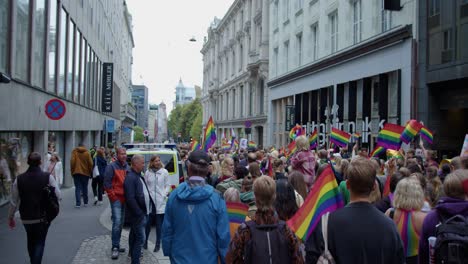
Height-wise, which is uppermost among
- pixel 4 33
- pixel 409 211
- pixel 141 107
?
pixel 141 107

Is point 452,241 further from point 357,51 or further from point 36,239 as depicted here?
point 357,51

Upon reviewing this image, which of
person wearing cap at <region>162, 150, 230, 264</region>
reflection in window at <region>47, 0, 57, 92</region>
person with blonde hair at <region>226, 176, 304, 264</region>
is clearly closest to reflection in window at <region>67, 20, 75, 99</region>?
reflection in window at <region>47, 0, 57, 92</region>

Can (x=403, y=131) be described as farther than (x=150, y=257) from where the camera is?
Yes

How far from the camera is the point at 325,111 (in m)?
25.0

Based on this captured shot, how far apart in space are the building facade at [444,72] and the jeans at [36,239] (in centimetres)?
1293

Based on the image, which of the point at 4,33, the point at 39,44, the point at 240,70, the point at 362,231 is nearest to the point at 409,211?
the point at 362,231

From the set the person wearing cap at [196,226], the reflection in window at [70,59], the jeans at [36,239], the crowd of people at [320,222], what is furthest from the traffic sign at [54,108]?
the reflection in window at [70,59]

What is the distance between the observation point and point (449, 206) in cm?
400

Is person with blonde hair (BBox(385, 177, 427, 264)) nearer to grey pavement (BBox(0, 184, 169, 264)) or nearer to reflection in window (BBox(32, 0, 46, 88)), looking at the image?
grey pavement (BBox(0, 184, 169, 264))

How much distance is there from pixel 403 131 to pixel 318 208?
8126 mm

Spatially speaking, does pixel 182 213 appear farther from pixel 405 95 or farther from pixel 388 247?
pixel 405 95

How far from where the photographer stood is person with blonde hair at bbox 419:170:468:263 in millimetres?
3967

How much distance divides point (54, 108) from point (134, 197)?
546cm

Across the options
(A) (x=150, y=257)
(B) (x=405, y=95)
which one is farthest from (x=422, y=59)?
(A) (x=150, y=257)
